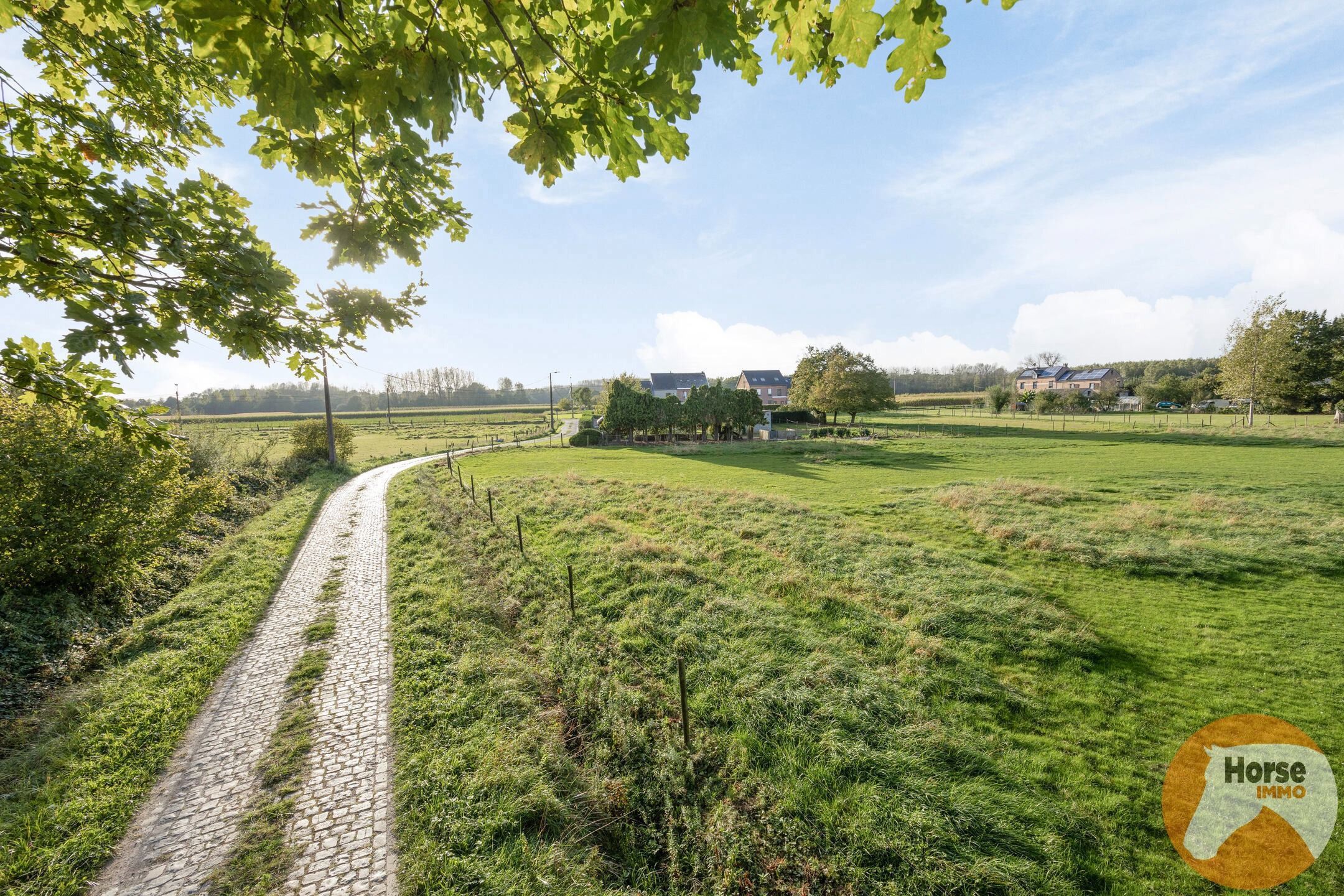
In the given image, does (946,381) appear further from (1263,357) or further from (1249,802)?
(1249,802)

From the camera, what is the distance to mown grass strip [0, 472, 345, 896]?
4.06 meters

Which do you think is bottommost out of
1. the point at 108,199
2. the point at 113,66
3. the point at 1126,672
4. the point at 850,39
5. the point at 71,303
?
the point at 1126,672

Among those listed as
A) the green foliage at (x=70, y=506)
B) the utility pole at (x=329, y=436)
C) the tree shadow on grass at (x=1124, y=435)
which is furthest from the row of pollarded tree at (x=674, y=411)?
the green foliage at (x=70, y=506)

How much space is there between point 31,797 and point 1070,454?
42823mm

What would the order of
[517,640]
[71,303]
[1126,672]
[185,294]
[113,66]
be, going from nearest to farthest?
1. [71,303]
2. [185,294]
3. [113,66]
4. [1126,672]
5. [517,640]

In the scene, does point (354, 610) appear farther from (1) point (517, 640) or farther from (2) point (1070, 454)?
(2) point (1070, 454)

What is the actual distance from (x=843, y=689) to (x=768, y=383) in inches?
3445

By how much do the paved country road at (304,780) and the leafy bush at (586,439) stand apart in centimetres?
3635

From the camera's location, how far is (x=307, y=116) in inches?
91.4

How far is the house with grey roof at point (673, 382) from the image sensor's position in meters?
86.6

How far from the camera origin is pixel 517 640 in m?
8.12

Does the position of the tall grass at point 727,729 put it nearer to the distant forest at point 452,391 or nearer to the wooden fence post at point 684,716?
the wooden fence post at point 684,716

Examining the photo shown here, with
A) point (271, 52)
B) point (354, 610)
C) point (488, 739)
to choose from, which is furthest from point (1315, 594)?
point (354, 610)

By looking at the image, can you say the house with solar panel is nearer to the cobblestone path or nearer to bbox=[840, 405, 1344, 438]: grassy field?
bbox=[840, 405, 1344, 438]: grassy field
